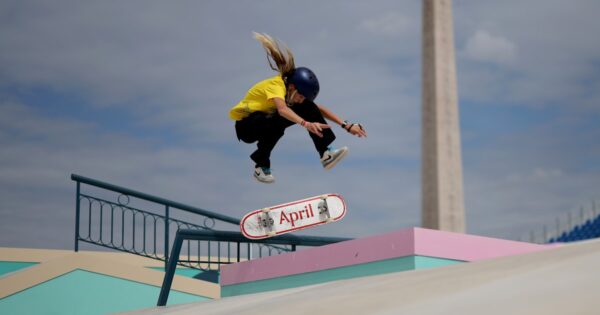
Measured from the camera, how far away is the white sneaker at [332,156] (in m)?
6.03

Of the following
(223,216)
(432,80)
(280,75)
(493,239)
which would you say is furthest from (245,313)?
(432,80)

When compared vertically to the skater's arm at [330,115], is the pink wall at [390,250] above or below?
below

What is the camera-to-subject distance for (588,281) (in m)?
2.34

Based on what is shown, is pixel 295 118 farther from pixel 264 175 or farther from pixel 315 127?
pixel 264 175

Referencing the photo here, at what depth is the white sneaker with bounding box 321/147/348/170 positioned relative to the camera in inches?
237

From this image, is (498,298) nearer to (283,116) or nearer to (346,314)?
(346,314)

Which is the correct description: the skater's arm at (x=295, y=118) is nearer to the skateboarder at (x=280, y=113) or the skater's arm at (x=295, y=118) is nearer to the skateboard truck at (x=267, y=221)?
the skateboarder at (x=280, y=113)

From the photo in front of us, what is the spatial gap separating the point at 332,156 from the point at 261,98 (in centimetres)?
73

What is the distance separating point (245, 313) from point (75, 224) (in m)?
7.55

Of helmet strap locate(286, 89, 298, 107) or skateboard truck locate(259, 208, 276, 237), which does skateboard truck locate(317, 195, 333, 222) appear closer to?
skateboard truck locate(259, 208, 276, 237)

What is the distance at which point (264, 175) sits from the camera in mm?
6332

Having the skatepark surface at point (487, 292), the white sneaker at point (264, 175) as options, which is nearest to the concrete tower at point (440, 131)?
the white sneaker at point (264, 175)

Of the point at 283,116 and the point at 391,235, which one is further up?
the point at 283,116

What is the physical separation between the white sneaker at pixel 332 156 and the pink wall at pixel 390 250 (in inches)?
25.0
